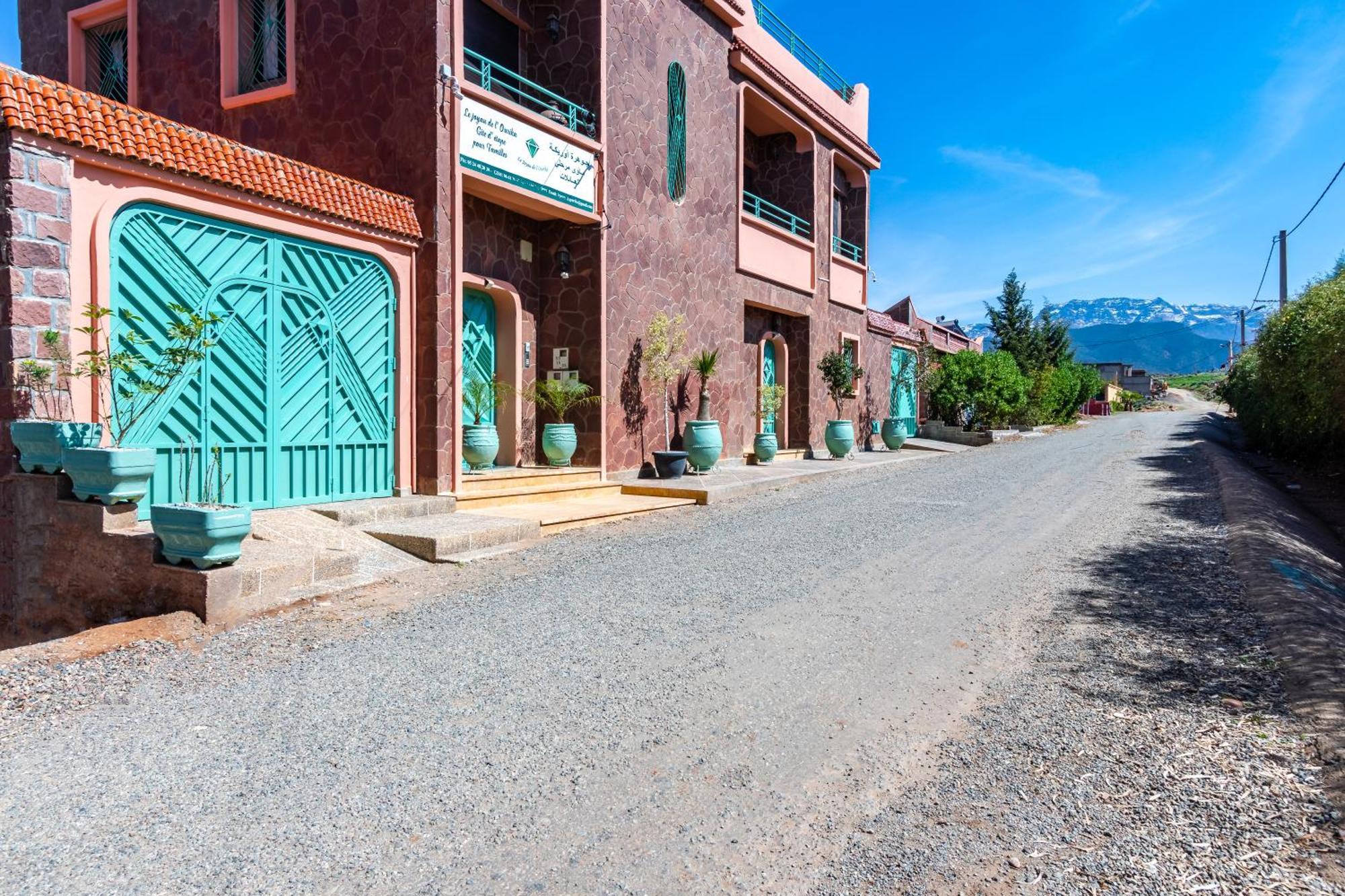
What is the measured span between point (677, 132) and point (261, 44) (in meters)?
6.39

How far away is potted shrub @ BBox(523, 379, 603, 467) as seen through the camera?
1152 centimetres

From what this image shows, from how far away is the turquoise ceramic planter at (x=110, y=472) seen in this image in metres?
5.30

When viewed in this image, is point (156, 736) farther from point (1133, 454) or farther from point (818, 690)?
point (1133, 454)

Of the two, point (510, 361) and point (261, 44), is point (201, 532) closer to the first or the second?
point (510, 361)

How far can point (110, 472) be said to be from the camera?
529 centimetres

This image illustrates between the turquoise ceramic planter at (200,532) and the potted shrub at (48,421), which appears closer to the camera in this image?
the turquoise ceramic planter at (200,532)

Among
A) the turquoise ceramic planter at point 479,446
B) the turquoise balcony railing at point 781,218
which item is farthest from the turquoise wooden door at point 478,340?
the turquoise balcony railing at point 781,218

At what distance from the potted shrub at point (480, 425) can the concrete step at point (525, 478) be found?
232mm

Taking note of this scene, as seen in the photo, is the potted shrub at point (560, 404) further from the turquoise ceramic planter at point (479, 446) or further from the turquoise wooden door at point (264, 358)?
the turquoise wooden door at point (264, 358)

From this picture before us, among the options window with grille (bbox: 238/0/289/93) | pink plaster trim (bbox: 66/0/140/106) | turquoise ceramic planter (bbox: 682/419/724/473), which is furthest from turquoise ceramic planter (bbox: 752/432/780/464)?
pink plaster trim (bbox: 66/0/140/106)

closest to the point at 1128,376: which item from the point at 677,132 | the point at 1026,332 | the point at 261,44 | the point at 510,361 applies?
the point at 1026,332

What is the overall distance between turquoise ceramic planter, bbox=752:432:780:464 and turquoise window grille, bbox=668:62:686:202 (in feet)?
16.2

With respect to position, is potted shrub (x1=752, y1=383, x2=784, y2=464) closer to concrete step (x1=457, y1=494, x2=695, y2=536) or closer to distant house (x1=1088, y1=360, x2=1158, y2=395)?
concrete step (x1=457, y1=494, x2=695, y2=536)

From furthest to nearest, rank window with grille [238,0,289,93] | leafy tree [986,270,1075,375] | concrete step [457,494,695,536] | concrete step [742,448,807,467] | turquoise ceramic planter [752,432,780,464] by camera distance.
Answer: leafy tree [986,270,1075,375] → concrete step [742,448,807,467] → turquoise ceramic planter [752,432,780,464] → window with grille [238,0,289,93] → concrete step [457,494,695,536]
